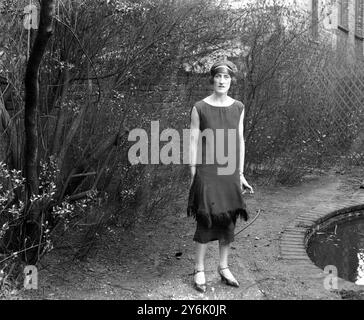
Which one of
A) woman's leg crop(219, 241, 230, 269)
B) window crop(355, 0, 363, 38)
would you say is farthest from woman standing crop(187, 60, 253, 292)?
window crop(355, 0, 363, 38)

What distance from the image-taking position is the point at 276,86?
283 inches

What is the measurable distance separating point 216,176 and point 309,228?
194 cm

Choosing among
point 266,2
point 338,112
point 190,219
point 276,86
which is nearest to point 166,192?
point 190,219

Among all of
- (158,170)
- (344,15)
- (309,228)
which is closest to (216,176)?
(158,170)

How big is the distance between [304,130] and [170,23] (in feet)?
12.8

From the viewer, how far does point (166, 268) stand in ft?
13.4

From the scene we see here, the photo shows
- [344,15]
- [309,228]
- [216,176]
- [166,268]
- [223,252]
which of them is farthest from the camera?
[344,15]

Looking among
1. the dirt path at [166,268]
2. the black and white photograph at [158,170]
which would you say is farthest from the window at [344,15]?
the dirt path at [166,268]

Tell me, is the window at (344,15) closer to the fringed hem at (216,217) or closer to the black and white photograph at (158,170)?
the black and white photograph at (158,170)

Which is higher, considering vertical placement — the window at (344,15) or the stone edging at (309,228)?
the window at (344,15)

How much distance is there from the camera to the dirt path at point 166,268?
357cm

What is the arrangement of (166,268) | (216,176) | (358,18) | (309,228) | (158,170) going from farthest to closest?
(358,18)
(158,170)
(309,228)
(166,268)
(216,176)

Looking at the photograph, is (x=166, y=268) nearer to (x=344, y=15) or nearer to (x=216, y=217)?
(x=216, y=217)
